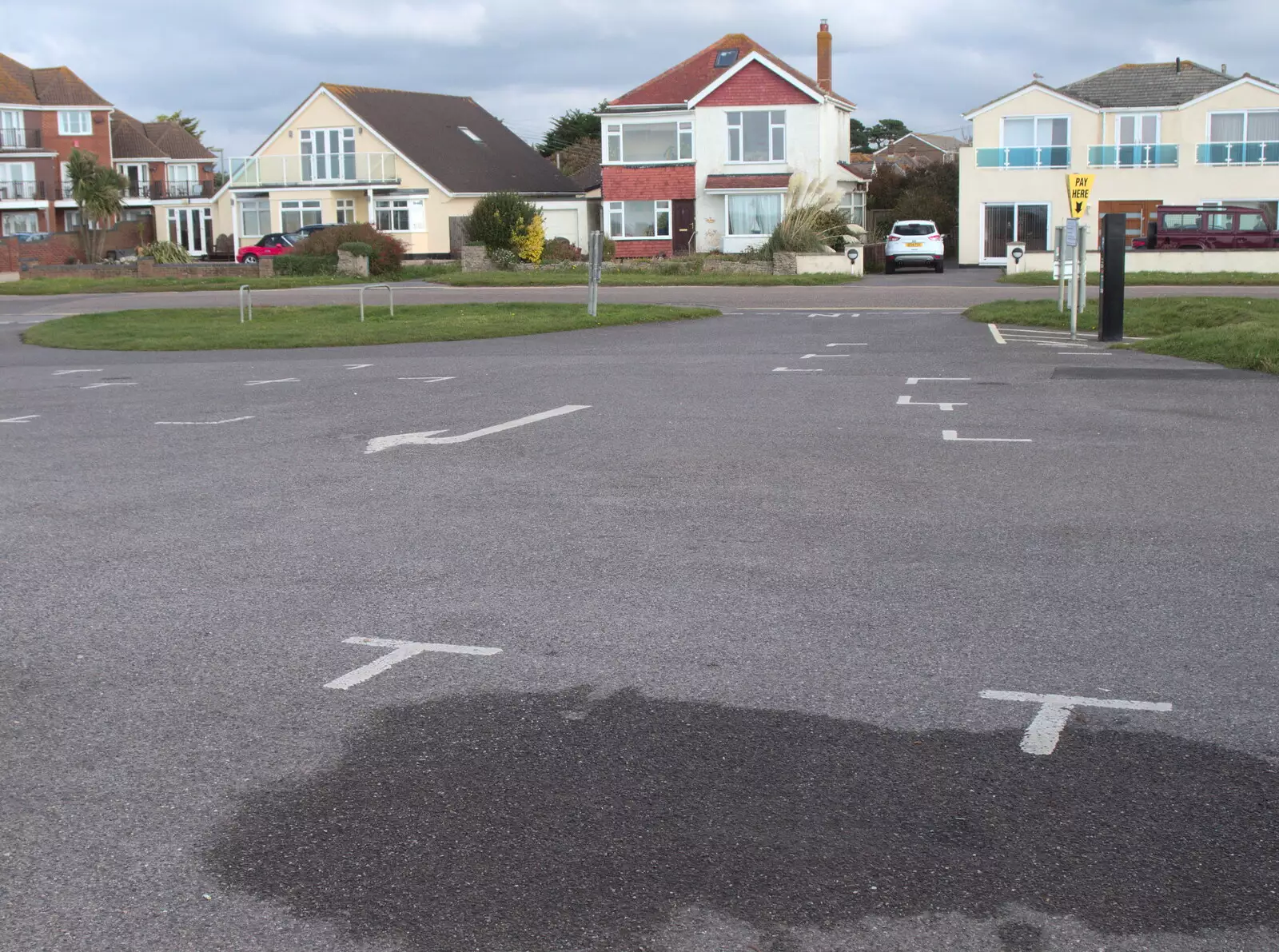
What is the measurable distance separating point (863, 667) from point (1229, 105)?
53.7 m

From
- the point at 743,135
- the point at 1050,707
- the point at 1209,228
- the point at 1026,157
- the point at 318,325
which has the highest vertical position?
the point at 743,135

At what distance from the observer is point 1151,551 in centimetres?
777

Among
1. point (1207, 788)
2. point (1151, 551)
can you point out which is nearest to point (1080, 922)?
point (1207, 788)

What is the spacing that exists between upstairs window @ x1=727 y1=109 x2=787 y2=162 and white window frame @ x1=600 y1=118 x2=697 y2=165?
1.58m

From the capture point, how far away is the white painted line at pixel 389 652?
5.71 metres

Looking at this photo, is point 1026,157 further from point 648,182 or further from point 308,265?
point 308,265

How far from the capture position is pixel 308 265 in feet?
159

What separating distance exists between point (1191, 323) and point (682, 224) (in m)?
35.8

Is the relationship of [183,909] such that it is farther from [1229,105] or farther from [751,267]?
[1229,105]

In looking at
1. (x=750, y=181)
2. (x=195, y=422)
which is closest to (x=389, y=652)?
(x=195, y=422)

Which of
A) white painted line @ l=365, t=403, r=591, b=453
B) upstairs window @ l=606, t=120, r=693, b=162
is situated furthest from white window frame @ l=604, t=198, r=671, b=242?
white painted line @ l=365, t=403, r=591, b=453

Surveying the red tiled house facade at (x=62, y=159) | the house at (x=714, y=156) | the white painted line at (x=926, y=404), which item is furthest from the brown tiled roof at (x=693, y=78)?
the white painted line at (x=926, y=404)

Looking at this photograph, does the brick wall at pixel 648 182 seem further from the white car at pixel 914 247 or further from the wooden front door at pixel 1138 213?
the wooden front door at pixel 1138 213

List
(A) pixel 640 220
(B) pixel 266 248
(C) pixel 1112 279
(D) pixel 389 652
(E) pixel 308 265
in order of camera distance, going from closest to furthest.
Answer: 1. (D) pixel 389 652
2. (C) pixel 1112 279
3. (E) pixel 308 265
4. (A) pixel 640 220
5. (B) pixel 266 248
